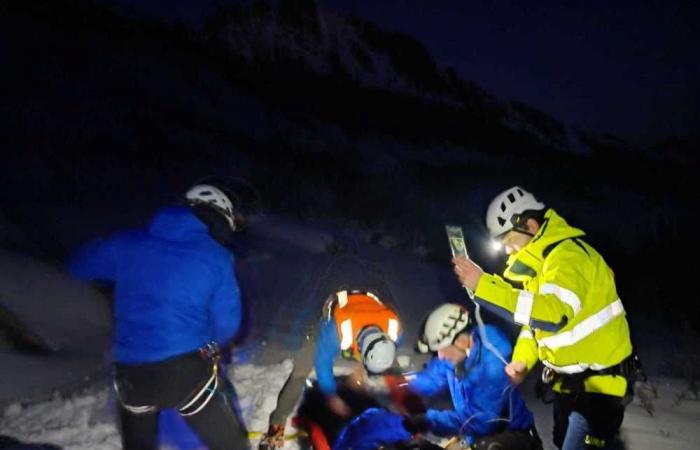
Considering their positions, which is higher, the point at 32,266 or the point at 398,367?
the point at 398,367

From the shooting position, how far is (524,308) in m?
2.88

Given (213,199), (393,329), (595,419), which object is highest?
(213,199)

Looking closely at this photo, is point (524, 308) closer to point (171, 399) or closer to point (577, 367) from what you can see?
point (577, 367)

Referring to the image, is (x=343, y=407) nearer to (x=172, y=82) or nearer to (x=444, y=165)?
(x=444, y=165)

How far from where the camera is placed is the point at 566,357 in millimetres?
3062

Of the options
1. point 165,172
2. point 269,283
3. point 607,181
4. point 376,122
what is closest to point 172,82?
point 165,172

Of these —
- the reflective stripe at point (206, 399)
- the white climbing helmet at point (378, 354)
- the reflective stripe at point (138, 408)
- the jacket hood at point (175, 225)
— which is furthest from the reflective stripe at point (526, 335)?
the reflective stripe at point (138, 408)

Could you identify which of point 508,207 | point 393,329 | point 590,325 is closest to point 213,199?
point 393,329

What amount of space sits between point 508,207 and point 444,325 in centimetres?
88

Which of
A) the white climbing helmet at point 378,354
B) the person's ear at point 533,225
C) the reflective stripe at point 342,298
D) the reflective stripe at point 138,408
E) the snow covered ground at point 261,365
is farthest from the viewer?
the snow covered ground at point 261,365

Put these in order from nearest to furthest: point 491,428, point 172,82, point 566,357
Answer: point 566,357 < point 491,428 < point 172,82

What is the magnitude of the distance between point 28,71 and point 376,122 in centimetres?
1307

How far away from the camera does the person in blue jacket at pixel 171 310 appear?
9.36ft

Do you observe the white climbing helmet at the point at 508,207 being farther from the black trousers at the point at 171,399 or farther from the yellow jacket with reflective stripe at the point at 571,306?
the black trousers at the point at 171,399
